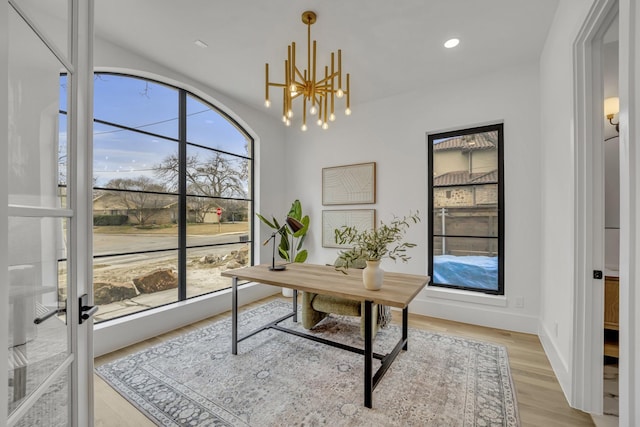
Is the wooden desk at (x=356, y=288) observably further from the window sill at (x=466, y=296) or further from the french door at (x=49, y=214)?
the french door at (x=49, y=214)

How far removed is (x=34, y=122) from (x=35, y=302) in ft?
1.91

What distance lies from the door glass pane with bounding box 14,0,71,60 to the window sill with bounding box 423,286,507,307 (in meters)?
3.66

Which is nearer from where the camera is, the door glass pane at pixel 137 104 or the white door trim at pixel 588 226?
the white door trim at pixel 588 226

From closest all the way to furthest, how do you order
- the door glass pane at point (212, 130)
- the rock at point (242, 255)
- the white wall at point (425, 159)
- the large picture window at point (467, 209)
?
the white wall at point (425, 159) < the large picture window at point (467, 209) < the door glass pane at point (212, 130) < the rock at point (242, 255)

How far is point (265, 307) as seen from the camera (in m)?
3.71

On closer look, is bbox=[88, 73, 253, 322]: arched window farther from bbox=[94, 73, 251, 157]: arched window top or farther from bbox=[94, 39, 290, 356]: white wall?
bbox=[94, 39, 290, 356]: white wall

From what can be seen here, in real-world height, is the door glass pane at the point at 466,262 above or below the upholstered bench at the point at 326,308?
above

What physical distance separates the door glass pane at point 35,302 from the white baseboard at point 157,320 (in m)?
1.94

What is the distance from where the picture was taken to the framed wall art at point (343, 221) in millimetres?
3818

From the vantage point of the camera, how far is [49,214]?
89 centimetres
